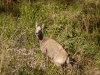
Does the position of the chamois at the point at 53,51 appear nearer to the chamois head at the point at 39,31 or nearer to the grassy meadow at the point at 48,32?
the chamois head at the point at 39,31

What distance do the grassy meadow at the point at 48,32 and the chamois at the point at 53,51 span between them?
0.13 metres

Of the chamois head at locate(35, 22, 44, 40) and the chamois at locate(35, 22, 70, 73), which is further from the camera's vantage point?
the chamois head at locate(35, 22, 44, 40)

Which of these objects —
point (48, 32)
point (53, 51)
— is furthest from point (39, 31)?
point (48, 32)

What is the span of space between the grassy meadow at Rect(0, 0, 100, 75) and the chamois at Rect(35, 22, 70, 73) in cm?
13

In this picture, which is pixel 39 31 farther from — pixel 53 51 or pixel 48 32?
pixel 48 32

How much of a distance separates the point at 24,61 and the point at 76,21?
2223mm

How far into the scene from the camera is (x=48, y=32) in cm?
719

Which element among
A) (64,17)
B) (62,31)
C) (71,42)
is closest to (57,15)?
(64,17)

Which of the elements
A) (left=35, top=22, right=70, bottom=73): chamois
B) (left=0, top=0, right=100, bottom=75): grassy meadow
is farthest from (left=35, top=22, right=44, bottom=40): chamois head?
(left=0, top=0, right=100, bottom=75): grassy meadow

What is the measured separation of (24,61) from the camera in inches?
225

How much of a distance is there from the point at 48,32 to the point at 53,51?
1252 mm

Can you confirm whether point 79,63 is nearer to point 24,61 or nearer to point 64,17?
point 24,61

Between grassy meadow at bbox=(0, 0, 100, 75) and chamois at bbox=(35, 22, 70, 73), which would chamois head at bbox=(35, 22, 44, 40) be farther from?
grassy meadow at bbox=(0, 0, 100, 75)

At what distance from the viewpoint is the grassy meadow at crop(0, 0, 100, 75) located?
5555mm
